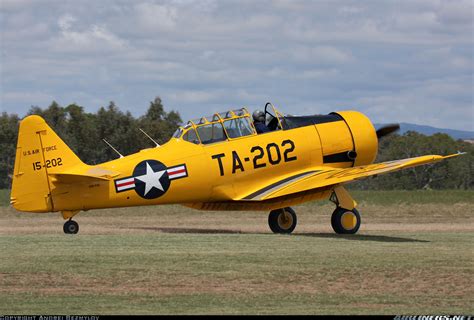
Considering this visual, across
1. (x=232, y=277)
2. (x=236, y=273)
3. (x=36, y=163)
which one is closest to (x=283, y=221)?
(x=36, y=163)

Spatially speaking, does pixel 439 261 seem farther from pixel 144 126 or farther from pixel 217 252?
pixel 144 126

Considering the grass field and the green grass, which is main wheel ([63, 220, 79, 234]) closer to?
the grass field

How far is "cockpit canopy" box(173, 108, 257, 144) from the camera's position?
21.8m

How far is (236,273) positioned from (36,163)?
681cm

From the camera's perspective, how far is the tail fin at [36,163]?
67.4 ft

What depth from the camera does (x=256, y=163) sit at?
22.2m

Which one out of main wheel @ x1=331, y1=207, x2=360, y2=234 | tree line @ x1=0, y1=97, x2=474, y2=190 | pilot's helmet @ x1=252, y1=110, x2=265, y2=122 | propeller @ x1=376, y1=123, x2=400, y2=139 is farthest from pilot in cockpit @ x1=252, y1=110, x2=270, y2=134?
tree line @ x1=0, y1=97, x2=474, y2=190

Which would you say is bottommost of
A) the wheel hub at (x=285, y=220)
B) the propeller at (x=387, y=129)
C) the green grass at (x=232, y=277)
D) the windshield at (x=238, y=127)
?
the green grass at (x=232, y=277)

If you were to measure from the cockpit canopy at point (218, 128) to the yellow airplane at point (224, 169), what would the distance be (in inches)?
0.8

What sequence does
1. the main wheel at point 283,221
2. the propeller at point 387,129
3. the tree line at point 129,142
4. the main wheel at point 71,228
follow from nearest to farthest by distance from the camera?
1. the main wheel at point 71,228
2. the main wheel at point 283,221
3. the propeller at point 387,129
4. the tree line at point 129,142

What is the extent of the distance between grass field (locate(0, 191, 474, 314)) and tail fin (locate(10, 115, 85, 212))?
2.46 feet

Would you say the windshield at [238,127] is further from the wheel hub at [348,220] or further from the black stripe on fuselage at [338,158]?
the wheel hub at [348,220]

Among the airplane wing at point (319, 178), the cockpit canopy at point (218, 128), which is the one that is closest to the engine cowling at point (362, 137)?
the airplane wing at point (319, 178)

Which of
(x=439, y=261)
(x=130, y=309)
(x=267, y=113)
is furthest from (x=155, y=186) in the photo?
(x=130, y=309)
